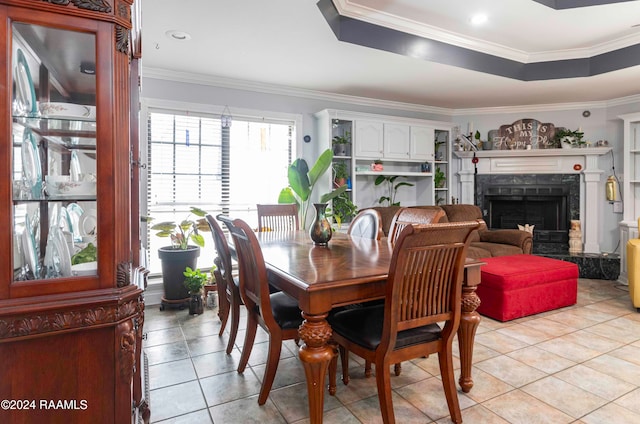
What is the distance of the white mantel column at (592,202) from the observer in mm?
5219

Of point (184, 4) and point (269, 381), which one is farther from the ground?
point (184, 4)

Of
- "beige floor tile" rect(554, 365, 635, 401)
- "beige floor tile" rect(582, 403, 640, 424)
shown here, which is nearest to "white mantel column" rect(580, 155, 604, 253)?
"beige floor tile" rect(554, 365, 635, 401)

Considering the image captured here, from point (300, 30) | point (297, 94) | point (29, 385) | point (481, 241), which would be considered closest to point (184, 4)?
point (300, 30)

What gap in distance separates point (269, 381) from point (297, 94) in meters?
3.65

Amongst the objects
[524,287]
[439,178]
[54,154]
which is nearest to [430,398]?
[524,287]

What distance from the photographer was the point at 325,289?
1556 mm

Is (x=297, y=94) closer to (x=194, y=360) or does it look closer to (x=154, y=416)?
(x=194, y=360)

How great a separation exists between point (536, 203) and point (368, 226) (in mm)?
3977

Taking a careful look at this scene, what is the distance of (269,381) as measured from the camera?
1.94 metres

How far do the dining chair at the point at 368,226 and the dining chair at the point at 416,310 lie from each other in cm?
120

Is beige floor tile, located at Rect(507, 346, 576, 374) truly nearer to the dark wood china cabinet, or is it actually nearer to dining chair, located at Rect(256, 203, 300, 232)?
dining chair, located at Rect(256, 203, 300, 232)

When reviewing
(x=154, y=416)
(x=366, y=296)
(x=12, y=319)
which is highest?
(x=12, y=319)

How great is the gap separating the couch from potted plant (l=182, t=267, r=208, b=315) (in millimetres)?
2274

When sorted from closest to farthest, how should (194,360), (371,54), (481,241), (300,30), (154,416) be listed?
(154,416), (194,360), (300,30), (371,54), (481,241)
